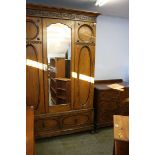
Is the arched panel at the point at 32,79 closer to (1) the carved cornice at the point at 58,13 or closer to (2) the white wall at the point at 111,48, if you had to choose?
(1) the carved cornice at the point at 58,13

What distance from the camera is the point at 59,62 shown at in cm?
280

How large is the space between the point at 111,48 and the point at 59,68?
5.17ft

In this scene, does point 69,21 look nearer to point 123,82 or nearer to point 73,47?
point 73,47

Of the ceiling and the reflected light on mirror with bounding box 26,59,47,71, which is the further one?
the ceiling

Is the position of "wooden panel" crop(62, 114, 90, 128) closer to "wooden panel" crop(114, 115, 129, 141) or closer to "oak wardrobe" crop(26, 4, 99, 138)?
"oak wardrobe" crop(26, 4, 99, 138)

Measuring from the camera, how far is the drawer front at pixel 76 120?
9.70 ft

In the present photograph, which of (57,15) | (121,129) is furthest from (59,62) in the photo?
(121,129)

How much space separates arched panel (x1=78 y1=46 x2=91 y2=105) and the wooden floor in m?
0.61

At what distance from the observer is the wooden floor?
2.57m

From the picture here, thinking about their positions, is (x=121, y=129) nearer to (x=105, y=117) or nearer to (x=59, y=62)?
(x=59, y=62)

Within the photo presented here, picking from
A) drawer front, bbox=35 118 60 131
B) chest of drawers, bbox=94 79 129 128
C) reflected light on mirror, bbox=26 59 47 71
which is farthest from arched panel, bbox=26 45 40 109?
chest of drawers, bbox=94 79 129 128
